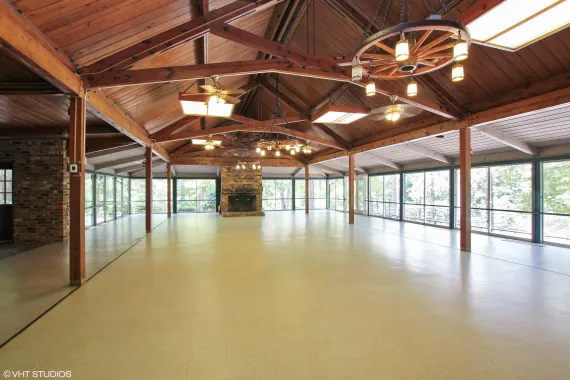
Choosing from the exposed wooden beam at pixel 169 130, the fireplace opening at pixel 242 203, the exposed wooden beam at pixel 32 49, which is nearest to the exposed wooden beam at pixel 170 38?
the exposed wooden beam at pixel 32 49

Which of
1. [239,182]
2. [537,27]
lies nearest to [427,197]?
[239,182]

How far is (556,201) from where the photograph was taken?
7.00 metres

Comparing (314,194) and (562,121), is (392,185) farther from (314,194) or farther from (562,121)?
(562,121)

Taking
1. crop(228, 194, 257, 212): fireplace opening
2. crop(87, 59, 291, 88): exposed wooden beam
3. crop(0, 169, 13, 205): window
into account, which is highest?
crop(87, 59, 291, 88): exposed wooden beam

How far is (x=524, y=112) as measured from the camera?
503cm

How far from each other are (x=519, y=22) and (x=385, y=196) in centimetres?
1151

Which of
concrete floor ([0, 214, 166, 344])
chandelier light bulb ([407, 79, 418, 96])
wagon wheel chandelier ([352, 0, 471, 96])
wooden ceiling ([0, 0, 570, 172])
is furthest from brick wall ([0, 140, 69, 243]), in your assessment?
chandelier light bulb ([407, 79, 418, 96])

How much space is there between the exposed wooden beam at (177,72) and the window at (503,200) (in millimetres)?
7641

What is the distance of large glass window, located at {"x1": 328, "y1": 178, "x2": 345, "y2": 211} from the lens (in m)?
17.1

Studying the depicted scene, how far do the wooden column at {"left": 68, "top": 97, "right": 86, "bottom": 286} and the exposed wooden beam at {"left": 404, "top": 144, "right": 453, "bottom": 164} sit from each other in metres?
8.96

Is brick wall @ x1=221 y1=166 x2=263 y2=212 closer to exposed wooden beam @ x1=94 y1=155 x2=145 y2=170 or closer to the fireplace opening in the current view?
the fireplace opening

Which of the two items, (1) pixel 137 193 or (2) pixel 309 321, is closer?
(2) pixel 309 321

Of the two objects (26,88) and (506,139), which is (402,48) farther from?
(506,139)

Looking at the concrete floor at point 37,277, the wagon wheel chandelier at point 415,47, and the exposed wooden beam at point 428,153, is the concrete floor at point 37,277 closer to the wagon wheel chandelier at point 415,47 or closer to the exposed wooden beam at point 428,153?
the wagon wheel chandelier at point 415,47
